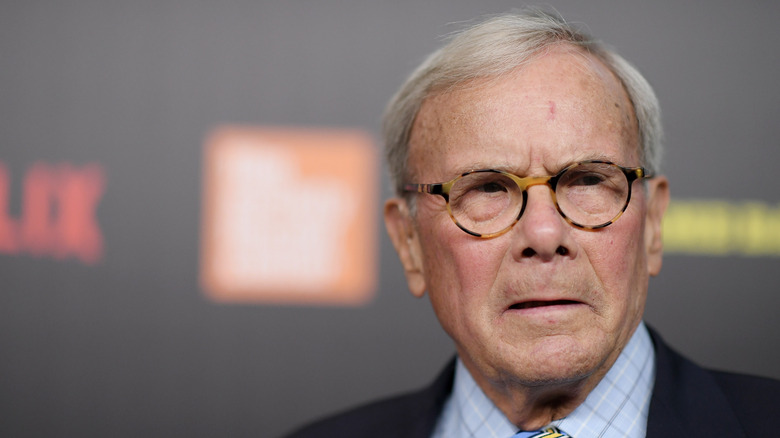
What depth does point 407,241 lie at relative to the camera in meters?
1.58

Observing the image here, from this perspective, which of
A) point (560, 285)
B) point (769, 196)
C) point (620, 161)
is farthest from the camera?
point (769, 196)

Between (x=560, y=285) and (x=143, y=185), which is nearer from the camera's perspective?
(x=560, y=285)

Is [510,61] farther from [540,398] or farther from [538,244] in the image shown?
[540,398]

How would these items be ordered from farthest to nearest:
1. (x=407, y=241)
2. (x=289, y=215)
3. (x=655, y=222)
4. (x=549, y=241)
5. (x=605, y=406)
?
(x=289, y=215), (x=407, y=241), (x=655, y=222), (x=605, y=406), (x=549, y=241)

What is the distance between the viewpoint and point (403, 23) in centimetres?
286

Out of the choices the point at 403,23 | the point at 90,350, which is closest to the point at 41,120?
the point at 90,350

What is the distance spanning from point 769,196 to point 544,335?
6.39 feet

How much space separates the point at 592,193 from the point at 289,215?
5.46 feet

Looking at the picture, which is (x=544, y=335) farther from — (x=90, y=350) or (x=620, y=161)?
(x=90, y=350)

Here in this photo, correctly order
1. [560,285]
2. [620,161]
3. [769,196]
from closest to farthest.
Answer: [560,285], [620,161], [769,196]

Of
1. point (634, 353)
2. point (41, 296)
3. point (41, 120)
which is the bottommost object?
A: point (41, 296)

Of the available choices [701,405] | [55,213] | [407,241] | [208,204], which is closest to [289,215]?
[208,204]

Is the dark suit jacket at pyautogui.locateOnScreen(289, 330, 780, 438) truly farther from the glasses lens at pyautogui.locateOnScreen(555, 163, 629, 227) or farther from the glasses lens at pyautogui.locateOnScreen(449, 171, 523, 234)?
the glasses lens at pyautogui.locateOnScreen(449, 171, 523, 234)

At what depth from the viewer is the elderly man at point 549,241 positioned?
1230mm
